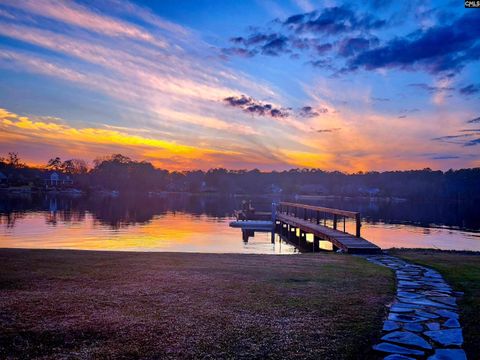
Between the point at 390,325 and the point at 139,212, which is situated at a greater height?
the point at 390,325

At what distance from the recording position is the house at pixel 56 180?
160375 mm

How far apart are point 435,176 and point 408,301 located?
17261 cm

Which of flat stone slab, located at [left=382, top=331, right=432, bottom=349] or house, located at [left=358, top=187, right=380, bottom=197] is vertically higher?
house, located at [left=358, top=187, right=380, bottom=197]

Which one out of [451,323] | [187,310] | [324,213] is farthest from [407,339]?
[324,213]

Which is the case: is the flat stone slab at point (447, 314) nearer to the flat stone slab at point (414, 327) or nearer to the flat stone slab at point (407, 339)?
the flat stone slab at point (414, 327)

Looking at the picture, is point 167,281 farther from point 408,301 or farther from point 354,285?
point 408,301

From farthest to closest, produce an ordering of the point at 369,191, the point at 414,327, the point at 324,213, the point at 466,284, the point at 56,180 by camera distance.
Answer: the point at 369,191
the point at 56,180
the point at 324,213
the point at 466,284
the point at 414,327

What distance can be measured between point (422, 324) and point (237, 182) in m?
187

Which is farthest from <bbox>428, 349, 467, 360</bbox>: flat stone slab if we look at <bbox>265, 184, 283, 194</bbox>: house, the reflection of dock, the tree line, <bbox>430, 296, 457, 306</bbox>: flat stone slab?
<bbox>265, 184, 283, 194</bbox>: house

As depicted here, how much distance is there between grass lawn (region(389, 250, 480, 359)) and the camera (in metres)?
5.23

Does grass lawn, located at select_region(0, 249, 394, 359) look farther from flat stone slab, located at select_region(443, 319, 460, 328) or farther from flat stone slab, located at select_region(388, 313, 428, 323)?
flat stone slab, located at select_region(443, 319, 460, 328)

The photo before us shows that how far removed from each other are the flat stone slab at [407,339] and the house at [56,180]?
169m

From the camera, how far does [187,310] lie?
6363 millimetres

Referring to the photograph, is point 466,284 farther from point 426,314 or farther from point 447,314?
point 426,314
